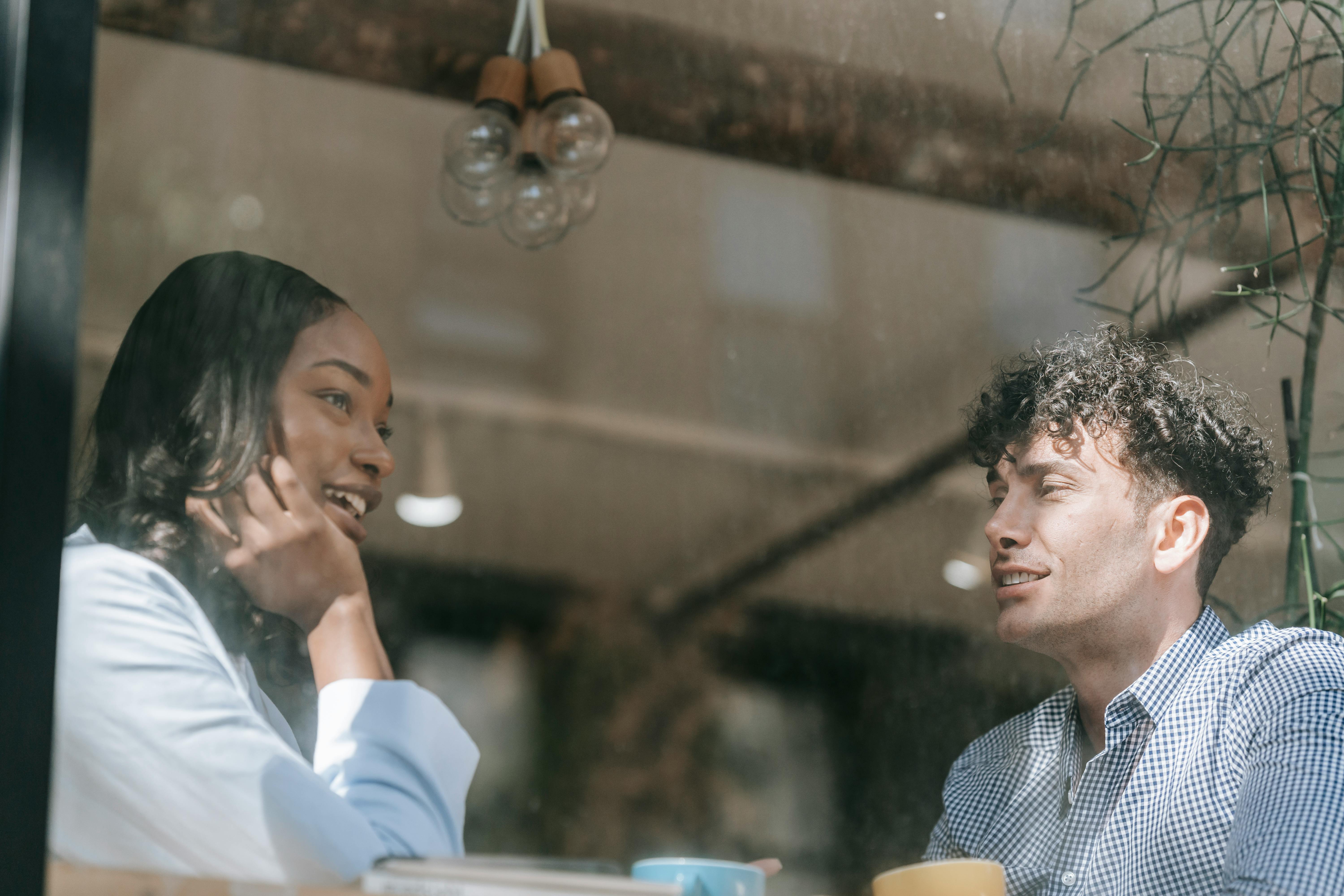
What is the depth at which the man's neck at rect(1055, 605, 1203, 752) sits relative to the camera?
47.3 inches

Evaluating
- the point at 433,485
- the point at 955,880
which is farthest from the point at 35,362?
the point at 433,485

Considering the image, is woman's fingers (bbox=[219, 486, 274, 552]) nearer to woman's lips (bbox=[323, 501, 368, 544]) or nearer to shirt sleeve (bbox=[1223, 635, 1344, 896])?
woman's lips (bbox=[323, 501, 368, 544])

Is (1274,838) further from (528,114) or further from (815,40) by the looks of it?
(528,114)

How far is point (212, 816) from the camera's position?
760 mm

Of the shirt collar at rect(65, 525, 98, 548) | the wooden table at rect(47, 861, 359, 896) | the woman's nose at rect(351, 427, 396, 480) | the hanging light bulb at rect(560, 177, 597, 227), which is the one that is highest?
the hanging light bulb at rect(560, 177, 597, 227)

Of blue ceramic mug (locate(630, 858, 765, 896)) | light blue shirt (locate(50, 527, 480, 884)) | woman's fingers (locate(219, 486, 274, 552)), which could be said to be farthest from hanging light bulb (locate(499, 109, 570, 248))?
blue ceramic mug (locate(630, 858, 765, 896))

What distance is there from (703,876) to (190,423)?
1.53ft

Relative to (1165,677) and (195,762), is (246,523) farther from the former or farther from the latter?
(1165,677)

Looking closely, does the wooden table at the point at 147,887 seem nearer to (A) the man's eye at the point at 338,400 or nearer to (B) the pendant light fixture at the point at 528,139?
(A) the man's eye at the point at 338,400

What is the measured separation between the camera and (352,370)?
1054 millimetres

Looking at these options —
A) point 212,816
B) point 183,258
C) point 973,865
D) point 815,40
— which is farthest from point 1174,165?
point 212,816

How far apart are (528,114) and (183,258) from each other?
31.6 inches

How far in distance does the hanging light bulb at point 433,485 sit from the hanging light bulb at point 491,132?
4.05ft

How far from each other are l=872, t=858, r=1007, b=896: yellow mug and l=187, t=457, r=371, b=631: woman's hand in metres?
0.45
